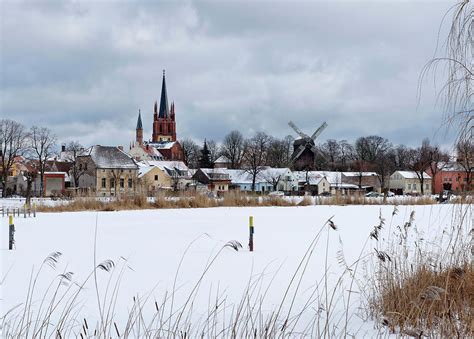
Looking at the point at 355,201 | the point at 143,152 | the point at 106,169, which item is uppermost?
the point at 143,152

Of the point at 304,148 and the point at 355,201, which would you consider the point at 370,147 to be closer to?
the point at 304,148

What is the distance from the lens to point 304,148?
254 ft

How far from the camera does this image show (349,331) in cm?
501

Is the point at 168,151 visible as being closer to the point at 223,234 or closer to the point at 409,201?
the point at 409,201

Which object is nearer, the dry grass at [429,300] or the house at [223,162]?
the dry grass at [429,300]

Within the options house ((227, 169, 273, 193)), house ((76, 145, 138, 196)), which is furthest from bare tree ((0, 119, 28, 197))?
house ((227, 169, 273, 193))

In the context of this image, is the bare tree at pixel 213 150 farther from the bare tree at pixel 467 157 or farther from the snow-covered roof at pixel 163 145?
the bare tree at pixel 467 157

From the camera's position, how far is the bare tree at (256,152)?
8717cm

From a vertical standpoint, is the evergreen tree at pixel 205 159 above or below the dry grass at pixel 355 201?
above

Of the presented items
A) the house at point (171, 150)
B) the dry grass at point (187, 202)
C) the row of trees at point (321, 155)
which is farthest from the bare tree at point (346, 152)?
the dry grass at point (187, 202)

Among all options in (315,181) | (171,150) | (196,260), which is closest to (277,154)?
(315,181)

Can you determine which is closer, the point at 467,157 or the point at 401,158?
the point at 467,157

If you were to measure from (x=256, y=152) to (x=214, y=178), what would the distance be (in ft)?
35.5

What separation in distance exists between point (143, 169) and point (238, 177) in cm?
1614
